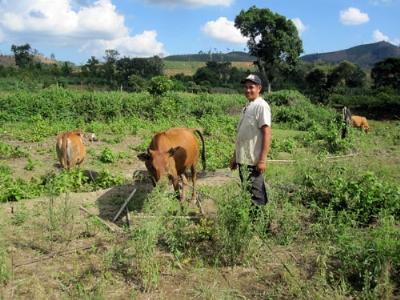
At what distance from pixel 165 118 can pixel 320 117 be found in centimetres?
1000

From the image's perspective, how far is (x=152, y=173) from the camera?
6.43m

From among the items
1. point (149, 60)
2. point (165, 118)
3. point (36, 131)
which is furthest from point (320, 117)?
point (149, 60)

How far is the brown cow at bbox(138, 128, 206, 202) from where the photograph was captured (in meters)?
6.40

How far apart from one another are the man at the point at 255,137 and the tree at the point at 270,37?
37099mm

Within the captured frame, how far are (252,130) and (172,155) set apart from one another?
5.43 ft

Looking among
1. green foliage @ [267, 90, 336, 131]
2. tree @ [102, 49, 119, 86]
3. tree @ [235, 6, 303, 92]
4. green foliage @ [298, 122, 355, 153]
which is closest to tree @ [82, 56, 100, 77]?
tree @ [102, 49, 119, 86]

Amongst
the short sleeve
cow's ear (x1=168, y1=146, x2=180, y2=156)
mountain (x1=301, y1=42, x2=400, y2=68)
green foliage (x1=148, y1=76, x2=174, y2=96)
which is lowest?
cow's ear (x1=168, y1=146, x2=180, y2=156)

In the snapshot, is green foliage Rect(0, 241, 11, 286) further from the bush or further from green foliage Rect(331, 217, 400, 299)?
the bush

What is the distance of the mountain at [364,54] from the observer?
506ft

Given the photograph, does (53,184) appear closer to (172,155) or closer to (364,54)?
(172,155)

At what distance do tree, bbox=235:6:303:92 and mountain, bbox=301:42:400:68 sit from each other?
111494mm

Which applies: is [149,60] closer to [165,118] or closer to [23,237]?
[165,118]

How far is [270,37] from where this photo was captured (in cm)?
4184

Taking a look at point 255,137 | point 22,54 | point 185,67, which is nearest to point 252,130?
point 255,137
